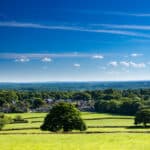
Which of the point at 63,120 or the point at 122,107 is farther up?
the point at 63,120

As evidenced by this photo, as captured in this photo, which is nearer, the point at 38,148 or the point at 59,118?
the point at 38,148

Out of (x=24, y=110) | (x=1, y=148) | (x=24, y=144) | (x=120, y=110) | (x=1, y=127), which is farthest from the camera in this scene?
→ (x=24, y=110)

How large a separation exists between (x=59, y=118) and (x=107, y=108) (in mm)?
99049

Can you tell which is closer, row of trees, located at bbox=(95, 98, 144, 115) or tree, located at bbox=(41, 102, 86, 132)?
tree, located at bbox=(41, 102, 86, 132)

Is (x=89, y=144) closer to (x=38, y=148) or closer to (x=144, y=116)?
(x=38, y=148)

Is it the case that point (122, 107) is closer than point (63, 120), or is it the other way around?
point (63, 120)

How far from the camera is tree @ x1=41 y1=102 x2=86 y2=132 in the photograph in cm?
6781

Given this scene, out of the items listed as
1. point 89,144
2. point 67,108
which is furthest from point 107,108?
point 89,144

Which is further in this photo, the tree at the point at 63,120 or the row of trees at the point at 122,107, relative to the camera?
the row of trees at the point at 122,107

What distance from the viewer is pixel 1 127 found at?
93000mm

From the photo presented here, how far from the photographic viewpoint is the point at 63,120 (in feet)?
221

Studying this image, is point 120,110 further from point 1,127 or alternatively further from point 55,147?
point 55,147

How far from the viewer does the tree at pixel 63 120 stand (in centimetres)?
6781

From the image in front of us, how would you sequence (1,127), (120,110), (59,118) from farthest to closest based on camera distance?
1. (120,110)
2. (1,127)
3. (59,118)
